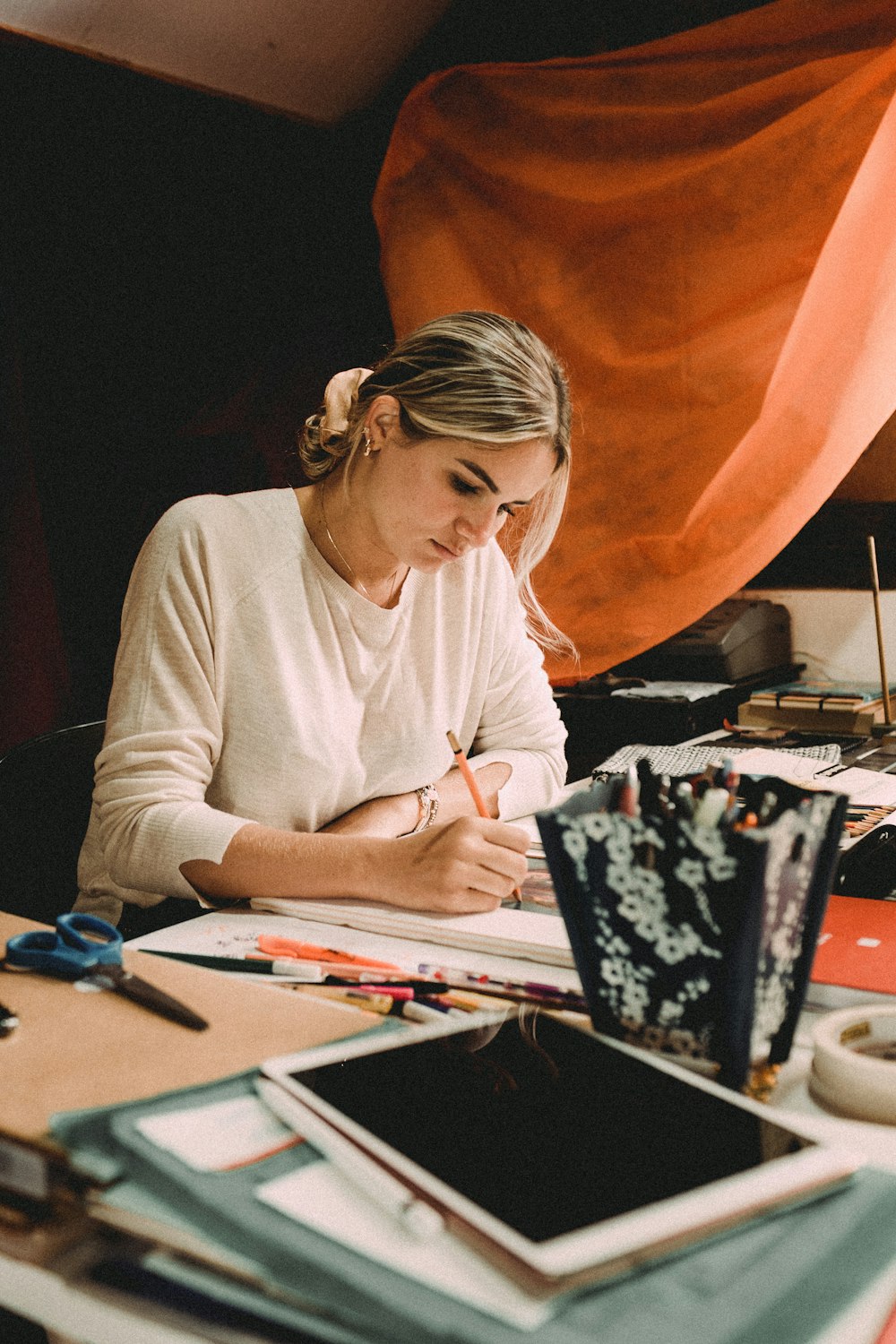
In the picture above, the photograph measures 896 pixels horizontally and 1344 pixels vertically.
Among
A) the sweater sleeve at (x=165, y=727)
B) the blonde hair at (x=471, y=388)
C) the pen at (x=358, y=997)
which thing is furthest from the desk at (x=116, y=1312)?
the blonde hair at (x=471, y=388)

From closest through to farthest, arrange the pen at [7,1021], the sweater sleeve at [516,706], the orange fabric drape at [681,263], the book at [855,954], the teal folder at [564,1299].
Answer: the teal folder at [564,1299] → the pen at [7,1021] → the book at [855,954] → the sweater sleeve at [516,706] → the orange fabric drape at [681,263]

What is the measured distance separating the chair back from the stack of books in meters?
1.13

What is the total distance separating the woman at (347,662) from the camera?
1075mm

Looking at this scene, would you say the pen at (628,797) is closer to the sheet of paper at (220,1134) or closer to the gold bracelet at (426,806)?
the sheet of paper at (220,1134)

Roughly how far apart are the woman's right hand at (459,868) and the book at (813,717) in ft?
3.33

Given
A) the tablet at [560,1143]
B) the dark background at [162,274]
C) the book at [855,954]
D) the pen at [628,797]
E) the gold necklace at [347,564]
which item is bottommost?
the book at [855,954]

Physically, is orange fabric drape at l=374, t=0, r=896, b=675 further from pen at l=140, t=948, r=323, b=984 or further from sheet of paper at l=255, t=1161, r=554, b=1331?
sheet of paper at l=255, t=1161, r=554, b=1331

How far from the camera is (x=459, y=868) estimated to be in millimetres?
992

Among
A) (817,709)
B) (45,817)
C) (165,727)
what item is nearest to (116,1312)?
(165,727)

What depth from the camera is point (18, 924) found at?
0.91 metres

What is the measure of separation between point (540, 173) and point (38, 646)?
4.47ft

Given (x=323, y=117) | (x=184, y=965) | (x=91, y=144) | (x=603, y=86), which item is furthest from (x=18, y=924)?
(x=323, y=117)

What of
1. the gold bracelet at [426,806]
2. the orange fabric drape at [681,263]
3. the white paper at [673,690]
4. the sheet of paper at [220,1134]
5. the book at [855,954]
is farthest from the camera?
the white paper at [673,690]

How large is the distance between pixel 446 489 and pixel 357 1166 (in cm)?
88
